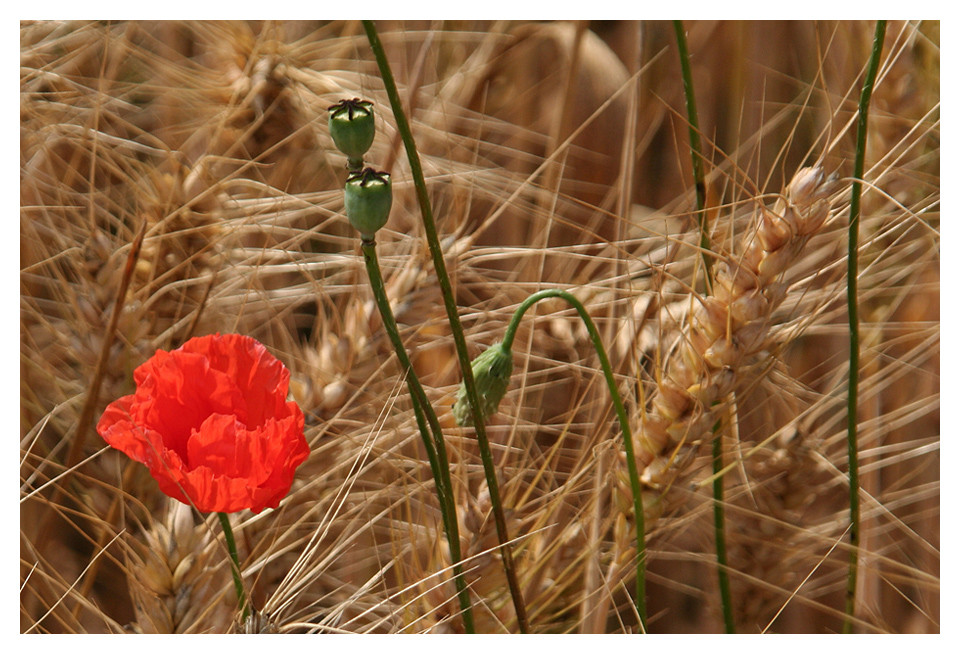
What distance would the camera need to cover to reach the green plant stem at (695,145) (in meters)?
0.66

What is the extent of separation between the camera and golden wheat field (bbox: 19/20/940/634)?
0.71m

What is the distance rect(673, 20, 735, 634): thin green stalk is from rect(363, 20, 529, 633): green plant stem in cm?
19

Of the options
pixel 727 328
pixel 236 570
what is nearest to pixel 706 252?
pixel 727 328

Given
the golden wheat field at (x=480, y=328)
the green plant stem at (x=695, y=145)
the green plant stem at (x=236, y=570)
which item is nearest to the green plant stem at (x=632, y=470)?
the golden wheat field at (x=480, y=328)

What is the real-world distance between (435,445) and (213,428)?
0.16 metres

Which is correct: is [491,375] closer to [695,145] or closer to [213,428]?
[213,428]

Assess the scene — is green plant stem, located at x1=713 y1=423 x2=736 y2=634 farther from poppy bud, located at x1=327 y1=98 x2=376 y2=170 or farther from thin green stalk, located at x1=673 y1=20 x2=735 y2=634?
poppy bud, located at x1=327 y1=98 x2=376 y2=170

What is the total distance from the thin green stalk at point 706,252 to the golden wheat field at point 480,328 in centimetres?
1

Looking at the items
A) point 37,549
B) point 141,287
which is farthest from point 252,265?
point 37,549

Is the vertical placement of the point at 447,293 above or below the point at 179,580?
above

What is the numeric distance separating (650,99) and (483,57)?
173 millimetres

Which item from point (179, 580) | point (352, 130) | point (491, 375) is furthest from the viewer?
point (179, 580)

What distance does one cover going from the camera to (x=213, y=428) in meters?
Result: 0.55

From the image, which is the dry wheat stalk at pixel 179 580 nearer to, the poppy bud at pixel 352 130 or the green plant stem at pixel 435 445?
the green plant stem at pixel 435 445
